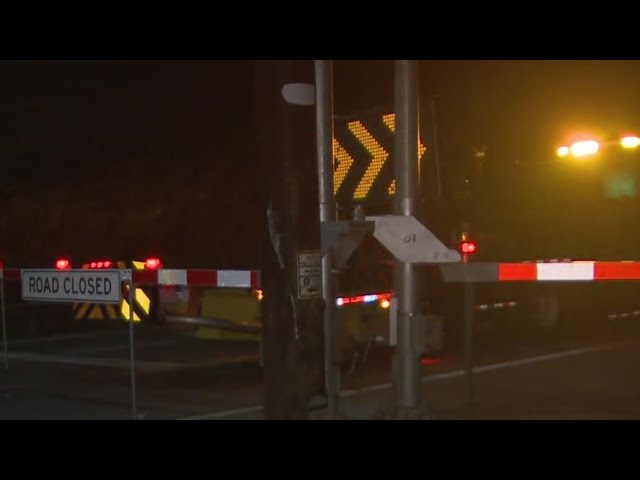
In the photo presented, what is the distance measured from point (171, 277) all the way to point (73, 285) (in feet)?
3.09

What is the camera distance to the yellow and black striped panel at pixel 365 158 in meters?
7.11

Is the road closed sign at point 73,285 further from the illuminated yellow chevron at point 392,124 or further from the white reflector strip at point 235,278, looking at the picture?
the illuminated yellow chevron at point 392,124

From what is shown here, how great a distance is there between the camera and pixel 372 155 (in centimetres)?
724

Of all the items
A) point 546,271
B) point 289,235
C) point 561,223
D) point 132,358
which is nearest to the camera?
point 289,235

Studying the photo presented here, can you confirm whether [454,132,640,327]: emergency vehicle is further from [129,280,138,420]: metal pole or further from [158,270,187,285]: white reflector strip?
[129,280,138,420]: metal pole

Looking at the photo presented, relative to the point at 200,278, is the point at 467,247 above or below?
above

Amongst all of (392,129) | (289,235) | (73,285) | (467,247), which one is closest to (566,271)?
(392,129)

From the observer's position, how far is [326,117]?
20.4 ft

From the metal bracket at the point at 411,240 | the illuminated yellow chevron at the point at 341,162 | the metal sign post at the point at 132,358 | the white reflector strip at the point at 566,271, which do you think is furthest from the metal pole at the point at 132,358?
the white reflector strip at the point at 566,271

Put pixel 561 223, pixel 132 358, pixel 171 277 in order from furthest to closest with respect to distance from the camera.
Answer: pixel 561 223, pixel 171 277, pixel 132 358

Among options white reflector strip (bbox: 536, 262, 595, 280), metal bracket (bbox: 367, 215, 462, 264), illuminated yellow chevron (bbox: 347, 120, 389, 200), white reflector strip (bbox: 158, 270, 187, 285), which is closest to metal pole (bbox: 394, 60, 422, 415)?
metal bracket (bbox: 367, 215, 462, 264)

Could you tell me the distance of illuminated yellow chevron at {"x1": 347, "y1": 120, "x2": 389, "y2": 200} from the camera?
7168 millimetres

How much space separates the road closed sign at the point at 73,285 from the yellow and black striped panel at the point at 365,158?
2.29 metres

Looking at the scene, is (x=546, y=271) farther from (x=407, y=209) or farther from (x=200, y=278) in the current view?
(x=200, y=278)
